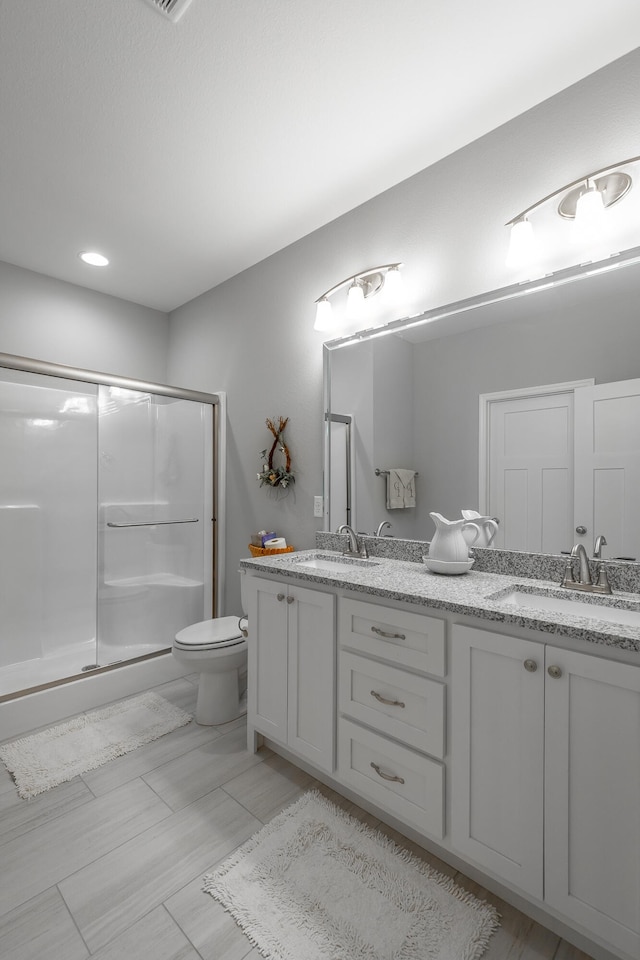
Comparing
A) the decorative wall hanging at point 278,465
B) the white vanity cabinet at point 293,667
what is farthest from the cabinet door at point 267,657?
the decorative wall hanging at point 278,465

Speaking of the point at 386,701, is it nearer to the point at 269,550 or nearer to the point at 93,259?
the point at 269,550

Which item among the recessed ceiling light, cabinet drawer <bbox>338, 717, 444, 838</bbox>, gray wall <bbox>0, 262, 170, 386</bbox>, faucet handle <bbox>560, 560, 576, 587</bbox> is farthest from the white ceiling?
cabinet drawer <bbox>338, 717, 444, 838</bbox>

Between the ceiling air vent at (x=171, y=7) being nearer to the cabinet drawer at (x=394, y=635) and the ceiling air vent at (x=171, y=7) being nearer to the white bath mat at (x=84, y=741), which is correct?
the cabinet drawer at (x=394, y=635)

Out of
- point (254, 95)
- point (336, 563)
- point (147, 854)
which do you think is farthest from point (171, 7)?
point (147, 854)

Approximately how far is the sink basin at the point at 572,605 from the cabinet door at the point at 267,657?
2.76 feet

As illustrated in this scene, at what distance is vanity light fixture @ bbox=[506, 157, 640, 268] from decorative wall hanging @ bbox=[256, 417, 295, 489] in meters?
1.51

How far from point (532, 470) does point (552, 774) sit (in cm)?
98

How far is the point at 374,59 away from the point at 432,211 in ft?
2.00

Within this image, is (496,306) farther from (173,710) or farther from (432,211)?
(173,710)

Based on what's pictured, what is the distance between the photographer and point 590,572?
1543 mm

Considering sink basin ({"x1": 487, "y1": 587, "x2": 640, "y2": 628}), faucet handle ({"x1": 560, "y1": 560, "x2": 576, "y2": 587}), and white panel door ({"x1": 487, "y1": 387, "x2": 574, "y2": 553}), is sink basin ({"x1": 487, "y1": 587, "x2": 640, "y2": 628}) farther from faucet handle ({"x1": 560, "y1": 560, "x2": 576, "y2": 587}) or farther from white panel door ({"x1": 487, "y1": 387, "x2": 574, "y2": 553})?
white panel door ({"x1": 487, "y1": 387, "x2": 574, "y2": 553})

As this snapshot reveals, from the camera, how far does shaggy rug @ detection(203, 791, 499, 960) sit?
119 centimetres

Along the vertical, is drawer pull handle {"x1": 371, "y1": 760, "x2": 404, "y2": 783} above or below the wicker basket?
below

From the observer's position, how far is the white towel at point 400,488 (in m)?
2.06
